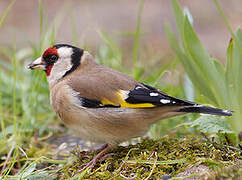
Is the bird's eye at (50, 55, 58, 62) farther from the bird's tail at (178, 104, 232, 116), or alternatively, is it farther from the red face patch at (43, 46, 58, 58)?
the bird's tail at (178, 104, 232, 116)

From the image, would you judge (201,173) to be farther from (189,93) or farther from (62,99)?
(189,93)

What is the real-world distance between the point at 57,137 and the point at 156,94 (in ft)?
5.31

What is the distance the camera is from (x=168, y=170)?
8.57 ft

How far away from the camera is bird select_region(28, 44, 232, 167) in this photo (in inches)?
118

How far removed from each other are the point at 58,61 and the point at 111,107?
2.83 feet

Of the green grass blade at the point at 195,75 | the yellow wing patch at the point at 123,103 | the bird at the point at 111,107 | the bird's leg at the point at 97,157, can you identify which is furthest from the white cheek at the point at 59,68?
the green grass blade at the point at 195,75

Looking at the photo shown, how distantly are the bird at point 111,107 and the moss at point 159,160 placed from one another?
140 millimetres

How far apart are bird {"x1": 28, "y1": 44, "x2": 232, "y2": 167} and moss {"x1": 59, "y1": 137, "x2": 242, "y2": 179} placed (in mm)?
140

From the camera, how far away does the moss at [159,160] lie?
2580 millimetres

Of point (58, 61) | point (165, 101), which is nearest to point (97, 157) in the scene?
point (165, 101)

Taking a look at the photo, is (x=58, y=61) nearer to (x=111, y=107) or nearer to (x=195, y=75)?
(x=111, y=107)

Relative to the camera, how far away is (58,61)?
3600 millimetres

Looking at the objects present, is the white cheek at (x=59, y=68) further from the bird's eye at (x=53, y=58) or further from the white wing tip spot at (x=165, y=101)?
the white wing tip spot at (x=165, y=101)

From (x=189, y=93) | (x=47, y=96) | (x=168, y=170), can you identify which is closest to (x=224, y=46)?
(x=189, y=93)
